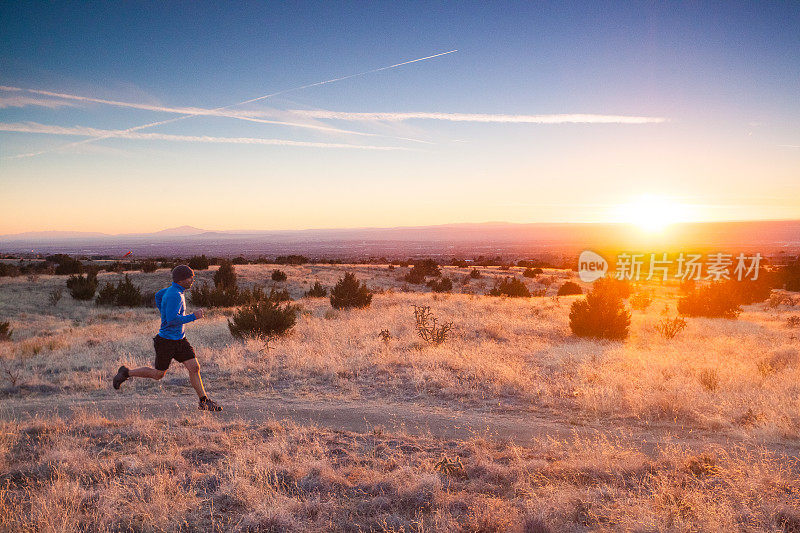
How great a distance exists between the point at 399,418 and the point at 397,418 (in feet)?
0.11

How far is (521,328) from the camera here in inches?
623

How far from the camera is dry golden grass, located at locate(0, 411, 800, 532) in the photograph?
13.4 feet

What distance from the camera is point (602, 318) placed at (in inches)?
595

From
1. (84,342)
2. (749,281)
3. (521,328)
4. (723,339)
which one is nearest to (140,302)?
(84,342)

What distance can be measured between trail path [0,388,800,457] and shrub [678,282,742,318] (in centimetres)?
1726

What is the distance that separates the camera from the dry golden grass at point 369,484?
407cm

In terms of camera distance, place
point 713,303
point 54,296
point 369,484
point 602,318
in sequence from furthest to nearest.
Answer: point 54,296 → point 713,303 → point 602,318 → point 369,484

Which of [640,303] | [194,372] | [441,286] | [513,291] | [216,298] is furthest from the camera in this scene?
[441,286]

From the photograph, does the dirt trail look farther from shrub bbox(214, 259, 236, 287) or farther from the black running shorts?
shrub bbox(214, 259, 236, 287)

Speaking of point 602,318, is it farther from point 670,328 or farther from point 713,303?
point 713,303

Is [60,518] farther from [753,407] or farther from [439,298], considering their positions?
[439,298]

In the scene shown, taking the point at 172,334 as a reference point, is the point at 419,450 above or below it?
below

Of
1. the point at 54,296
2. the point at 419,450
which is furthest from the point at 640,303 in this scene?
the point at 54,296

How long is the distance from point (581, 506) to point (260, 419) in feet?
16.4
